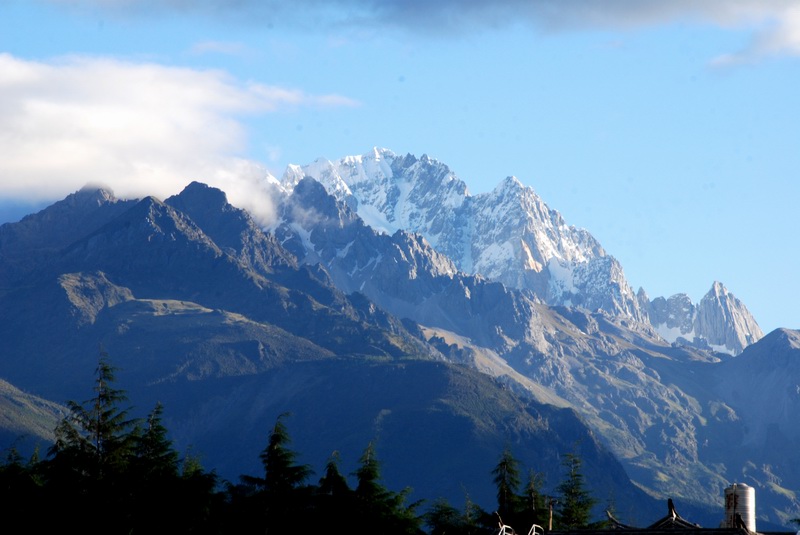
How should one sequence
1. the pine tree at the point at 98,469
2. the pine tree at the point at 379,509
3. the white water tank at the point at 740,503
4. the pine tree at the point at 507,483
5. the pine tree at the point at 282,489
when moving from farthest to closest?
the pine tree at the point at 507,483, the pine tree at the point at 282,489, the pine tree at the point at 379,509, the pine tree at the point at 98,469, the white water tank at the point at 740,503

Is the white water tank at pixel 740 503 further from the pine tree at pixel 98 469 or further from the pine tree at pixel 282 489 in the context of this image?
the pine tree at pixel 98 469

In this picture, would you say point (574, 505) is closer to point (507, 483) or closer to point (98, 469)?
point (507, 483)

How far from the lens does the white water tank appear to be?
229ft

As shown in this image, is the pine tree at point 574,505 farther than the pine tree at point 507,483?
Yes

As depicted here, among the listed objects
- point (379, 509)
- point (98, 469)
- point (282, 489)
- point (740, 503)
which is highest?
point (98, 469)

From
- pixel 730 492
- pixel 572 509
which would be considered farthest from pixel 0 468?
pixel 730 492

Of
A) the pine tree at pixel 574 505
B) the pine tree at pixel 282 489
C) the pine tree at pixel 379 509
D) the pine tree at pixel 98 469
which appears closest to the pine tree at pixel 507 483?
the pine tree at pixel 574 505

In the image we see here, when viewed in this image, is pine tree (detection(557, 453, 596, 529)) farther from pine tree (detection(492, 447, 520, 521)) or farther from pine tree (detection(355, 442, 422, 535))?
pine tree (detection(355, 442, 422, 535))

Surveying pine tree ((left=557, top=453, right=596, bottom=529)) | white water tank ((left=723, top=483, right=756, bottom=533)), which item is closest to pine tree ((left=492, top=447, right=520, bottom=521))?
pine tree ((left=557, top=453, right=596, bottom=529))

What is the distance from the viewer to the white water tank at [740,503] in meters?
69.8

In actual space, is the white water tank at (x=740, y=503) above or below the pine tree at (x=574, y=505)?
below

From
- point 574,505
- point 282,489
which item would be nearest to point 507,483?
point 574,505

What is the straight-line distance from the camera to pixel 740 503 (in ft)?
229

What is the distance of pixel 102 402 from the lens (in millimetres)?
119375
